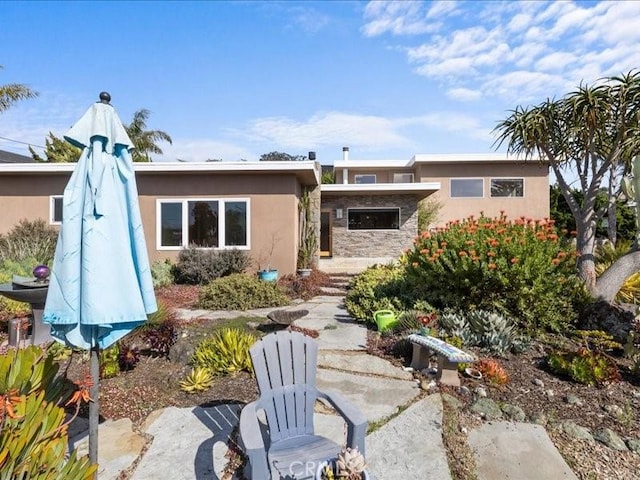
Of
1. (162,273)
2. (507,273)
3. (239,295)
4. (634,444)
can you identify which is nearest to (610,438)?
(634,444)

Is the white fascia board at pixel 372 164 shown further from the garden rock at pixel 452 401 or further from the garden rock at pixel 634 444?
the garden rock at pixel 634 444

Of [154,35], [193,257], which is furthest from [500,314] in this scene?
[154,35]

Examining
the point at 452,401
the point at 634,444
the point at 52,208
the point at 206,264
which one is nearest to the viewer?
the point at 634,444

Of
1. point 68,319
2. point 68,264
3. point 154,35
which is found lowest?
point 68,319

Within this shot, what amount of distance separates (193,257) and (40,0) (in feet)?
21.5

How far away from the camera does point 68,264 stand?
2.45m

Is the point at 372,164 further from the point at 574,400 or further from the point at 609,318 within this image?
the point at 574,400

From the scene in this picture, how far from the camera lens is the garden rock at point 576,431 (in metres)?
3.53

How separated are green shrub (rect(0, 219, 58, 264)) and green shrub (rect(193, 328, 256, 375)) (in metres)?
7.41

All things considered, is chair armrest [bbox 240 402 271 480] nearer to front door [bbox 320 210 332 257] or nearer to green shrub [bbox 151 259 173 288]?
green shrub [bbox 151 259 173 288]

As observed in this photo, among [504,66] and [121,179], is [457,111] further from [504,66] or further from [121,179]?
[121,179]

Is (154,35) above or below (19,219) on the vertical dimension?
above

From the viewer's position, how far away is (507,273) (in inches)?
248

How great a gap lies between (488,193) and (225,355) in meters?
18.8
